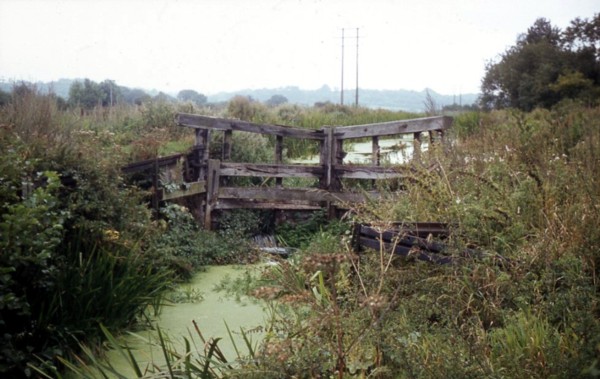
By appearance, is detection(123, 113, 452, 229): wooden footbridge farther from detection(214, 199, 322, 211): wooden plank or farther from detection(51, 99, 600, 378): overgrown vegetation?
detection(51, 99, 600, 378): overgrown vegetation

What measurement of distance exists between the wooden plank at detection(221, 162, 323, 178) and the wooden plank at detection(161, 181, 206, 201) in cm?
35

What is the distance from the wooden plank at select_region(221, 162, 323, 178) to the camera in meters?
8.45

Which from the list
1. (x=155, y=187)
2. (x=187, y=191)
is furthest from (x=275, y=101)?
(x=155, y=187)

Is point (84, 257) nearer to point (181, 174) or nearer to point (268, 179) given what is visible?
point (181, 174)

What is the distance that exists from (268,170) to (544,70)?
7.71 metres

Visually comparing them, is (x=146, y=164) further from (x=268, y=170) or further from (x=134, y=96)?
(x=134, y=96)

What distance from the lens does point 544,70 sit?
44.0ft

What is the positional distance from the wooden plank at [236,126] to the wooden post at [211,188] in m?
0.50

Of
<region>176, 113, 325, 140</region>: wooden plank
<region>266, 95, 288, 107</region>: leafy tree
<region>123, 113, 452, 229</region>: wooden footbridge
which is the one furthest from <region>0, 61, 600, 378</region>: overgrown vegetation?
<region>266, 95, 288, 107</region>: leafy tree

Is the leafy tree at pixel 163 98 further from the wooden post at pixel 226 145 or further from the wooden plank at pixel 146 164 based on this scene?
the wooden plank at pixel 146 164

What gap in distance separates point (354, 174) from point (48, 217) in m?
5.32

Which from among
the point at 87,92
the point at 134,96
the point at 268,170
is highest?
the point at 87,92

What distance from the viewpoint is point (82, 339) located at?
13.6 ft

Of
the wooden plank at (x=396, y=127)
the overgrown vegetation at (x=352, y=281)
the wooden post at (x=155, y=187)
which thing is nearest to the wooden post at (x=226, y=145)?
the wooden plank at (x=396, y=127)
